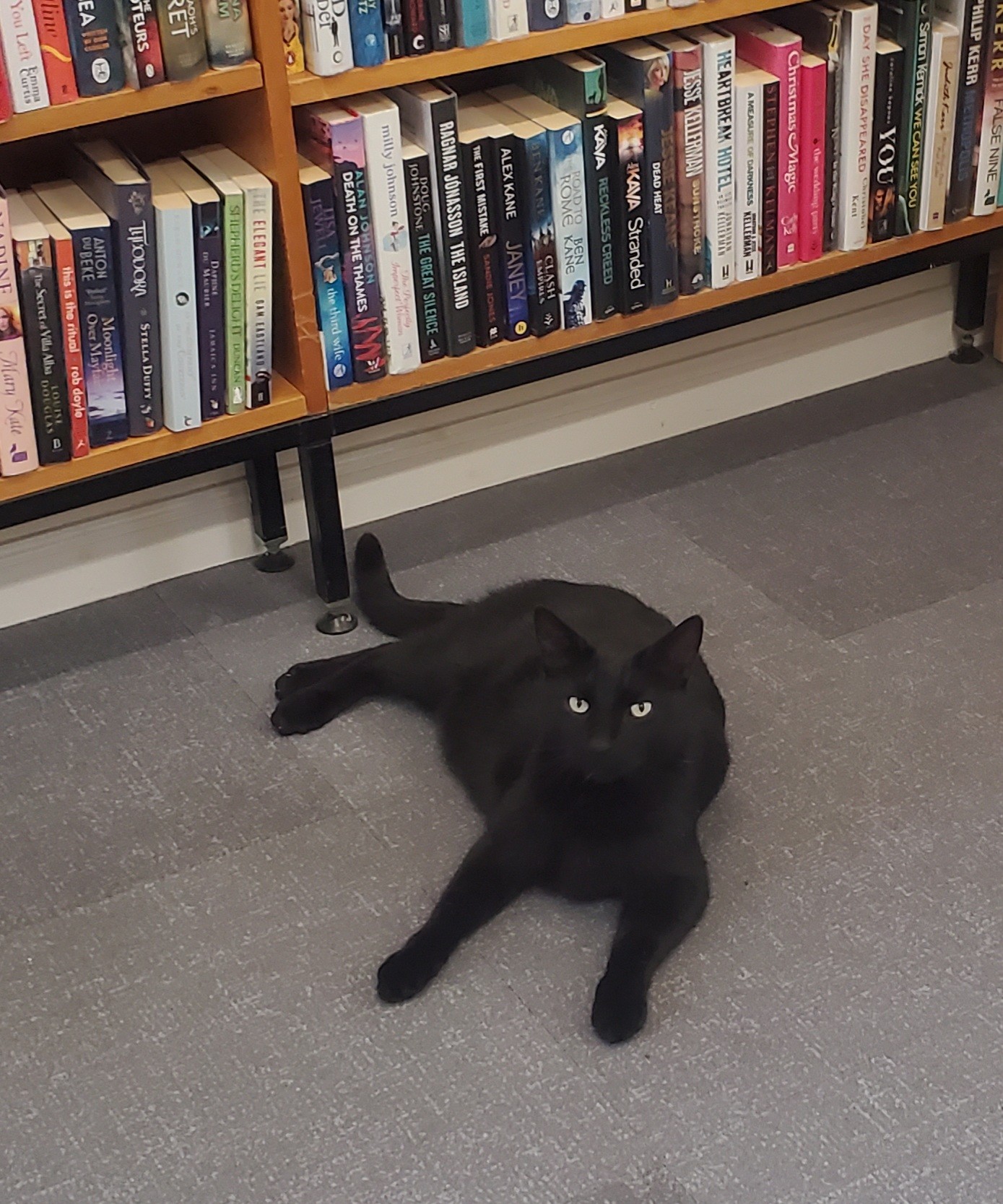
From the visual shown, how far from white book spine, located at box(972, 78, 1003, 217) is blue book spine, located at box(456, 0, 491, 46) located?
73 cm

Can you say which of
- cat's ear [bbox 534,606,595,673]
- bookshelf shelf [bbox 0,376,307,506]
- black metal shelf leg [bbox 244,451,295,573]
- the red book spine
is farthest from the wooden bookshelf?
cat's ear [bbox 534,606,595,673]

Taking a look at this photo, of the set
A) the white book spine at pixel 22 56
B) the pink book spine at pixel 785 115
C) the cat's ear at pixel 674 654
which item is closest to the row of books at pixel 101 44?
the white book spine at pixel 22 56

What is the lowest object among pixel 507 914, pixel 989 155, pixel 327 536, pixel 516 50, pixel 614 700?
pixel 507 914

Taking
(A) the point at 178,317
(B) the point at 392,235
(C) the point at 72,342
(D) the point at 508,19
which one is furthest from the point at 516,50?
(C) the point at 72,342

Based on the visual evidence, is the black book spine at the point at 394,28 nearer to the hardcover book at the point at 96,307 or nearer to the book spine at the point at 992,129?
the hardcover book at the point at 96,307

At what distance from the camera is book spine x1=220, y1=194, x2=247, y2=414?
66.5 inches

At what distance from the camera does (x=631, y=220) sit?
6.22 feet

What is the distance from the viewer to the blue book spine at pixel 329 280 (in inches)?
68.1

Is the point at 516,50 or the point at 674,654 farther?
the point at 516,50

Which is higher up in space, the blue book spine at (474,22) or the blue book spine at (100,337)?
the blue book spine at (474,22)

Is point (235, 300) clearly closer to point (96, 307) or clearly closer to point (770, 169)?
point (96, 307)

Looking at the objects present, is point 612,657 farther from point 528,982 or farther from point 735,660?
point 735,660

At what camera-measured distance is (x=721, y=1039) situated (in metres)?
1.38

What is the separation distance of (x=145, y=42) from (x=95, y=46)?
0.16ft
